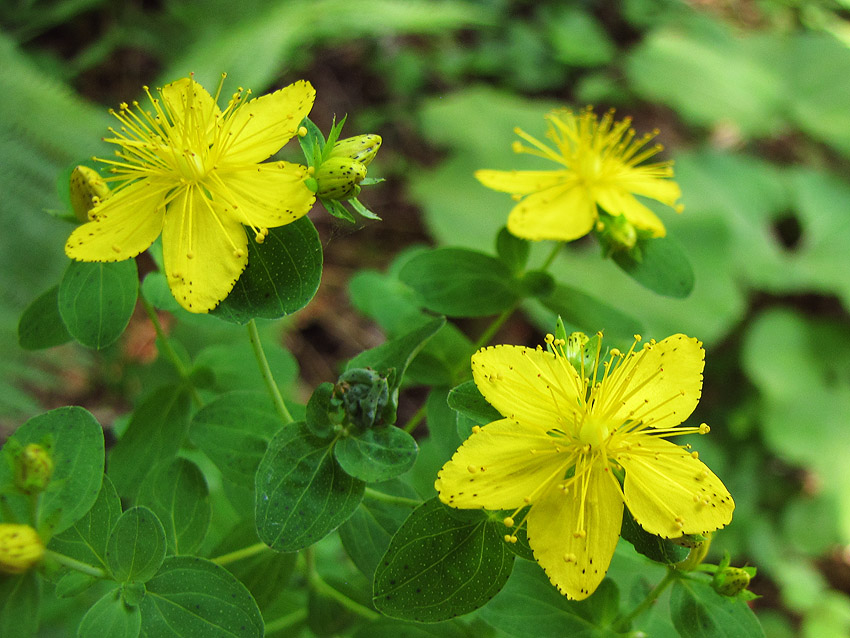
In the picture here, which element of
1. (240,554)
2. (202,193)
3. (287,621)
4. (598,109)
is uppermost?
(202,193)

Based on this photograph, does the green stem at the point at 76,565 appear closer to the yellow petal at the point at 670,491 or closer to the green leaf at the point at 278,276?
the green leaf at the point at 278,276

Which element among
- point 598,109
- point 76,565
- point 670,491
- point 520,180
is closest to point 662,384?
point 670,491

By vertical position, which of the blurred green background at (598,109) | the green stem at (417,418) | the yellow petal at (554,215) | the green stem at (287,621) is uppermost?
the yellow petal at (554,215)

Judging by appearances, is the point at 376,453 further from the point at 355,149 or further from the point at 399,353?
the point at 355,149

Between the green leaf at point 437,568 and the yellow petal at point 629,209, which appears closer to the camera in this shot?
the green leaf at point 437,568

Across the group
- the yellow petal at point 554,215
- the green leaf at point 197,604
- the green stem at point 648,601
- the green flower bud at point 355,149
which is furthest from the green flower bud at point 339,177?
the green stem at point 648,601

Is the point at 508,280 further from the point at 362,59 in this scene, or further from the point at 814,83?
the point at 814,83

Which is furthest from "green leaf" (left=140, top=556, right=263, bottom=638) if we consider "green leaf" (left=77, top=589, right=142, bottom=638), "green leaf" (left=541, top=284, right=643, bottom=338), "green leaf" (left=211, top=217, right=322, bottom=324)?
"green leaf" (left=541, top=284, right=643, bottom=338)
